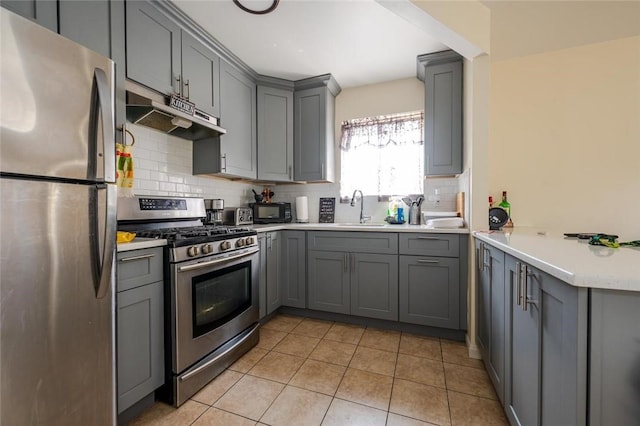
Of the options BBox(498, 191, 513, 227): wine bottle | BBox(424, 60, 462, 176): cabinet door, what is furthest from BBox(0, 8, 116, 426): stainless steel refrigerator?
BBox(498, 191, 513, 227): wine bottle

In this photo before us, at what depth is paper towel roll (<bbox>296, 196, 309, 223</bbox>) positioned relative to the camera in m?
3.16

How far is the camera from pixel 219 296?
1.80 m

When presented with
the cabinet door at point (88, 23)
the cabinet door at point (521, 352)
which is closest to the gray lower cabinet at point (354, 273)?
the cabinet door at point (521, 352)

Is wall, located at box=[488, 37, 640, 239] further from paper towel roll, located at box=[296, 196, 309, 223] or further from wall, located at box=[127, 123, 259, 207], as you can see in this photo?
wall, located at box=[127, 123, 259, 207]

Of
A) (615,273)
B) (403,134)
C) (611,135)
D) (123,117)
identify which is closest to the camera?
(615,273)

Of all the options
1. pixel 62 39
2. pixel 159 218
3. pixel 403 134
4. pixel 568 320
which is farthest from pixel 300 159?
pixel 568 320

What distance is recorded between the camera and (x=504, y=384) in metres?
1.30

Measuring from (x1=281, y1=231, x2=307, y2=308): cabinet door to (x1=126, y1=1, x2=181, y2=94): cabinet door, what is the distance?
5.25ft

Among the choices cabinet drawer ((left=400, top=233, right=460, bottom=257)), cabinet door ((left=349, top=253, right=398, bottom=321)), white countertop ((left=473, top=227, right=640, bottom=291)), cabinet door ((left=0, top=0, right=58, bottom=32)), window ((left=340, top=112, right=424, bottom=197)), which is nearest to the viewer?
white countertop ((left=473, top=227, right=640, bottom=291))

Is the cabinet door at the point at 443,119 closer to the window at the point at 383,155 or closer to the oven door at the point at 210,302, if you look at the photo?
the window at the point at 383,155

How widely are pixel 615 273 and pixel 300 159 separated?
271 cm

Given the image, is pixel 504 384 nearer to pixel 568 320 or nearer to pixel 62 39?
pixel 568 320

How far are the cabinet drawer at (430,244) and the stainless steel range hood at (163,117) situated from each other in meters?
1.86

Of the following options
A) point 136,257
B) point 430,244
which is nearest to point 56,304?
point 136,257
